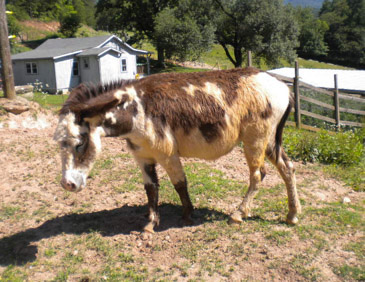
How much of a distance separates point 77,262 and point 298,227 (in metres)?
2.93

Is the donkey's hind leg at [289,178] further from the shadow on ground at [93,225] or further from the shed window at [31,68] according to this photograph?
the shed window at [31,68]

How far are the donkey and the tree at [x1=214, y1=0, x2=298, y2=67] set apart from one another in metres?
29.6

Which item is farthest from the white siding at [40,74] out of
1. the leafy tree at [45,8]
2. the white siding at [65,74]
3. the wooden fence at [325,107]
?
the leafy tree at [45,8]

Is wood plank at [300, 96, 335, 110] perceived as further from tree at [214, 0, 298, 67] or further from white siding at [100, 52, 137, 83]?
tree at [214, 0, 298, 67]

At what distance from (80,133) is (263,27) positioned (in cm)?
3167

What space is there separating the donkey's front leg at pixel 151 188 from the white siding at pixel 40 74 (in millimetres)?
25488

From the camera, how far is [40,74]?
28.8 meters

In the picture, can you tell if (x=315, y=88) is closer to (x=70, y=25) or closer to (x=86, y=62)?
(x=86, y=62)

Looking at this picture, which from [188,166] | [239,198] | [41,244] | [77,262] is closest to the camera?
[77,262]

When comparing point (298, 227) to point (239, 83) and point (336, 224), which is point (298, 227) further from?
point (239, 83)

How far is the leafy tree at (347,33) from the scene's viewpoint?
219ft

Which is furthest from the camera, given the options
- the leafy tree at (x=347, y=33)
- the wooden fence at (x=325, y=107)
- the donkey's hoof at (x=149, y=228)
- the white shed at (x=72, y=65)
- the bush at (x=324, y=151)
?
the leafy tree at (x=347, y=33)

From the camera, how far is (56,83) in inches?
1102

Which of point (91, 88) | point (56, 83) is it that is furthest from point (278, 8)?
point (91, 88)
